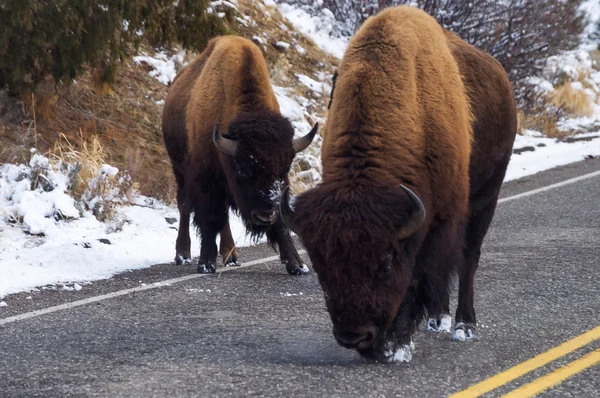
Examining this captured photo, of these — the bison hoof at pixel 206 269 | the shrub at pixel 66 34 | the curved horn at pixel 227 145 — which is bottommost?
the bison hoof at pixel 206 269

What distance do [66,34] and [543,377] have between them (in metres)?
7.94

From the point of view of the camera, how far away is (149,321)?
6.45 metres

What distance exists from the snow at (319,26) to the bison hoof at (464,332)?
15291 mm

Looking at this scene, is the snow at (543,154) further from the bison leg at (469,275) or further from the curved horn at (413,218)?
the curved horn at (413,218)

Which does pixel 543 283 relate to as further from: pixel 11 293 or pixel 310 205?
pixel 11 293

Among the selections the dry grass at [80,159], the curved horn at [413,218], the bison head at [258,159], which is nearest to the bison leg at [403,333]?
the curved horn at [413,218]

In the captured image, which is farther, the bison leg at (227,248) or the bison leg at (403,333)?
the bison leg at (227,248)

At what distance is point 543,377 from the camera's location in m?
4.93

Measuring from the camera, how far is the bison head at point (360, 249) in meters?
4.68

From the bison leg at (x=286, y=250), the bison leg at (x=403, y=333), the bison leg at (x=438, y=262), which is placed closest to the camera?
the bison leg at (x=403, y=333)

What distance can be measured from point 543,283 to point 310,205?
3.18 metres

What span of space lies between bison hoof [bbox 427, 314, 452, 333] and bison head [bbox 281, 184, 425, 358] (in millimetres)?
1204

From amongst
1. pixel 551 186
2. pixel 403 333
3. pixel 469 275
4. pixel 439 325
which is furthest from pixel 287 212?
pixel 551 186

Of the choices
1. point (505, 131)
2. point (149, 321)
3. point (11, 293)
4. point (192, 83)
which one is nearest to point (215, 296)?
point (149, 321)
